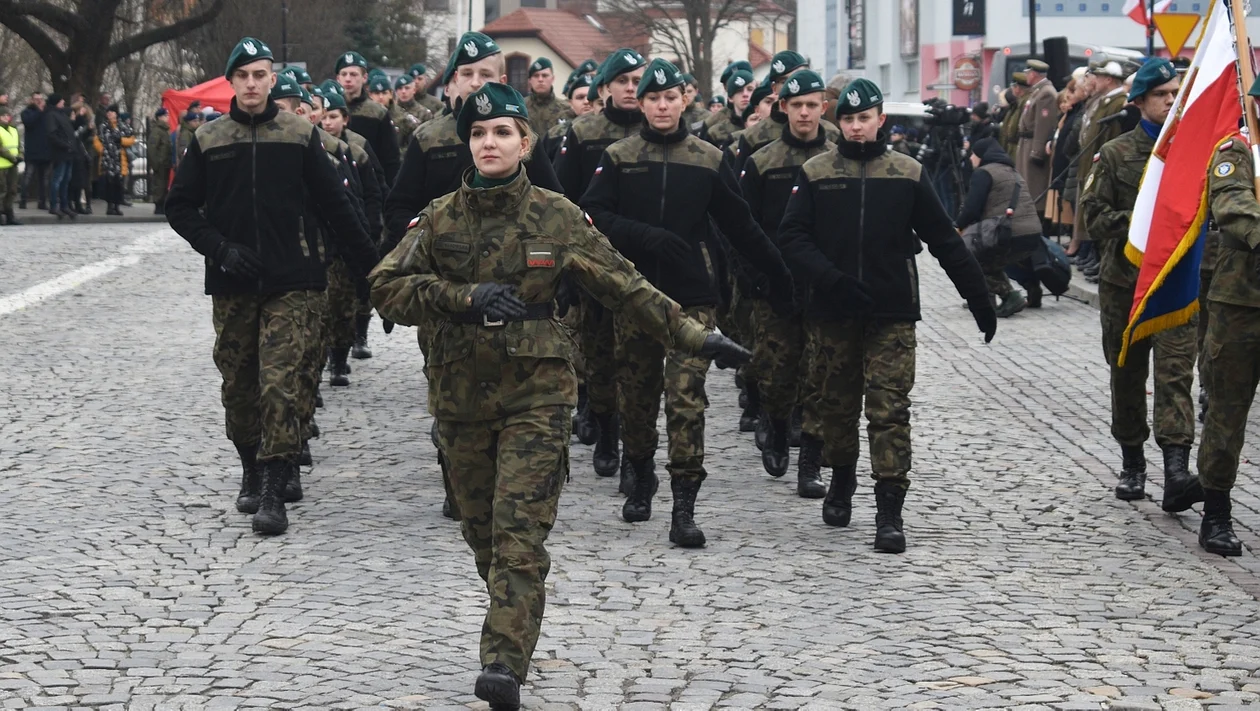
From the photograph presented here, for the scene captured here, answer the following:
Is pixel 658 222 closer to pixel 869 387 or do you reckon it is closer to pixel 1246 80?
pixel 869 387

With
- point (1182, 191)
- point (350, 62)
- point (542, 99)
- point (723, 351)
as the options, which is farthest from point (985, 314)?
point (542, 99)

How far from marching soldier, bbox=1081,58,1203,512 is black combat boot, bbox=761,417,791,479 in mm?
1704

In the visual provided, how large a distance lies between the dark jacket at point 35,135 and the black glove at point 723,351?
27225mm

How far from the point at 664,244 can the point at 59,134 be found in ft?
80.9

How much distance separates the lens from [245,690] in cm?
596

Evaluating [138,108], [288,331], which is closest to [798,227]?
[288,331]

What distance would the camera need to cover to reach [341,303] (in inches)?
512

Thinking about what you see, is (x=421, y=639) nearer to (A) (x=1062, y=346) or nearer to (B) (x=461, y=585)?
(B) (x=461, y=585)

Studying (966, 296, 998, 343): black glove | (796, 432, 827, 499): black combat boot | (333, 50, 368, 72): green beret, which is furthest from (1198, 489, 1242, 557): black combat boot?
(333, 50, 368, 72): green beret

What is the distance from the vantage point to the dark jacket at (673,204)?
880 centimetres

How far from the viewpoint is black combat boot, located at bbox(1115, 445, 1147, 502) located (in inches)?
373

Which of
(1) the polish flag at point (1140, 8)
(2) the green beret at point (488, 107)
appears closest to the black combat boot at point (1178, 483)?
(2) the green beret at point (488, 107)

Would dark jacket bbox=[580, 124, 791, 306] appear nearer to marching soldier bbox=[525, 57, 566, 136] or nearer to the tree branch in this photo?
marching soldier bbox=[525, 57, 566, 136]

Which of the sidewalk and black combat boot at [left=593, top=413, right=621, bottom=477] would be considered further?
the sidewalk
